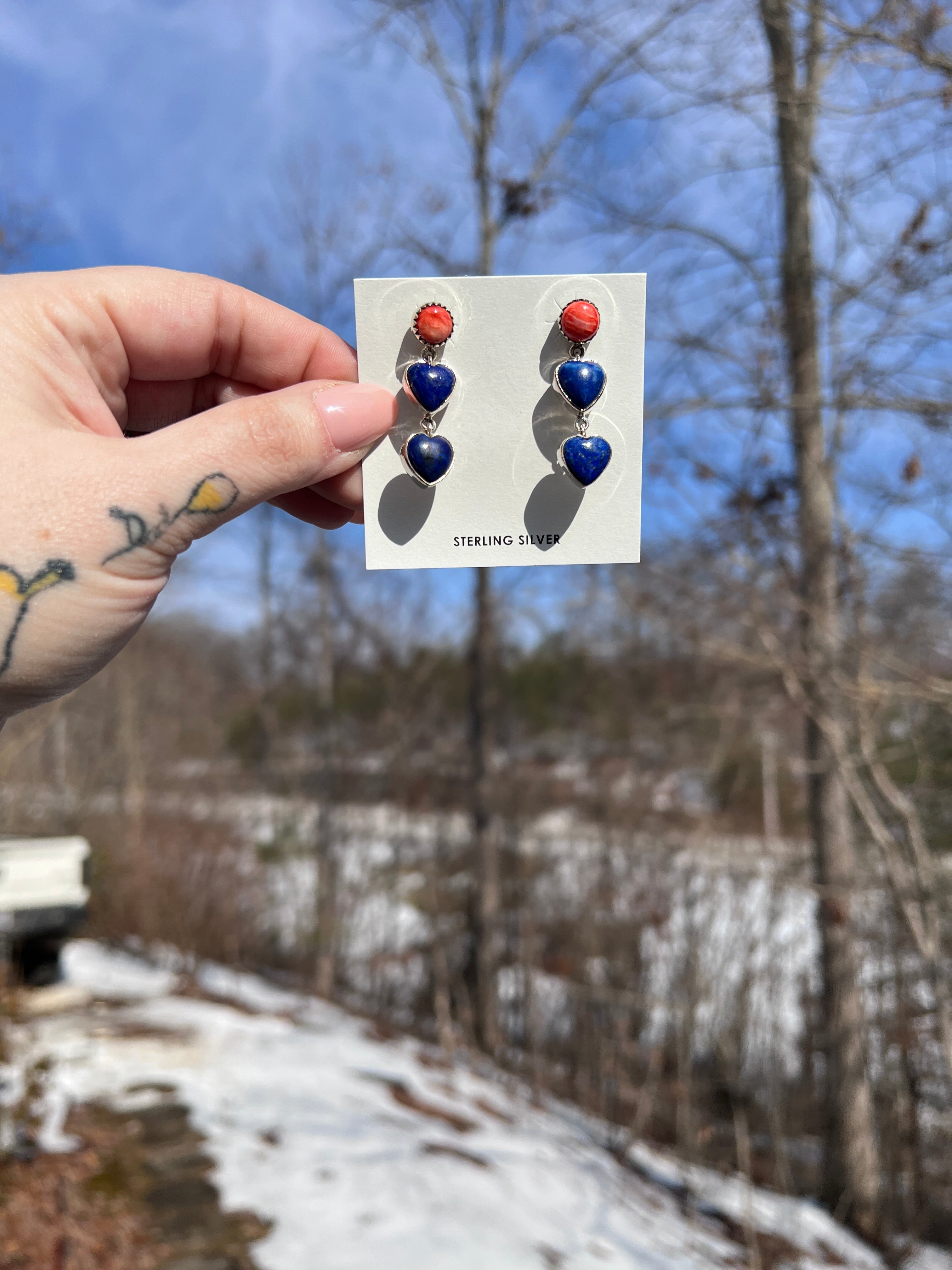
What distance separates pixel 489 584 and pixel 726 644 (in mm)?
3045

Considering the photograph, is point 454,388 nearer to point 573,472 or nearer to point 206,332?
point 573,472

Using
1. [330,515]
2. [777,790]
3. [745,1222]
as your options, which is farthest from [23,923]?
[777,790]

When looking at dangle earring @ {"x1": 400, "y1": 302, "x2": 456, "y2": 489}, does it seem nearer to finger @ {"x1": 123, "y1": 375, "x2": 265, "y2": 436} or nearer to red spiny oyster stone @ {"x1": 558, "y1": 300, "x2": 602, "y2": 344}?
red spiny oyster stone @ {"x1": 558, "y1": 300, "x2": 602, "y2": 344}

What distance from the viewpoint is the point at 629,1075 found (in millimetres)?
5156

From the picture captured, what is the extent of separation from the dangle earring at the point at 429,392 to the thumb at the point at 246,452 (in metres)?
0.04

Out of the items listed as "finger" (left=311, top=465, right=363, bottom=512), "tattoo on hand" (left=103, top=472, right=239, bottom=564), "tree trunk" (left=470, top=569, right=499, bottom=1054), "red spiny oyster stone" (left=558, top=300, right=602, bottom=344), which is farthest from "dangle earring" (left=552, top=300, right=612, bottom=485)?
"tree trunk" (left=470, top=569, right=499, bottom=1054)

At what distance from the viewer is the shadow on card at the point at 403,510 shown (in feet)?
3.86

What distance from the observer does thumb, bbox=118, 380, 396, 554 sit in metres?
1.06

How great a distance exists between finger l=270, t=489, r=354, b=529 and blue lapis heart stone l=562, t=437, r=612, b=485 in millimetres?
399

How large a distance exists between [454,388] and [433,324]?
9 cm

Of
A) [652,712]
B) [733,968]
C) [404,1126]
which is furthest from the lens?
[652,712]

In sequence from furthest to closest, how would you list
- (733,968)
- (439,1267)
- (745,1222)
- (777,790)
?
(777,790)
(733,968)
(745,1222)
(439,1267)

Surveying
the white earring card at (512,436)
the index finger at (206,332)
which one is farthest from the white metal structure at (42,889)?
the white earring card at (512,436)

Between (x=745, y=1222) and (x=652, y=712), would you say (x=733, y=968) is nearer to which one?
(x=745, y=1222)
